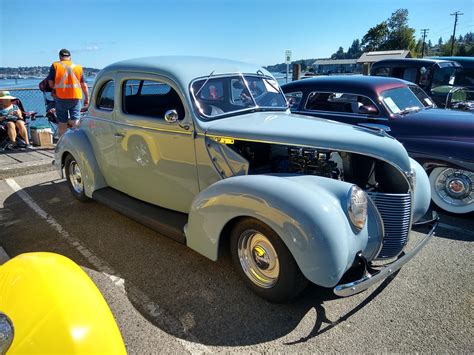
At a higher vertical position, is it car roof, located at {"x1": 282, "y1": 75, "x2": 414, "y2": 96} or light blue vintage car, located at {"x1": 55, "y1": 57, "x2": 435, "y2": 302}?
car roof, located at {"x1": 282, "y1": 75, "x2": 414, "y2": 96}

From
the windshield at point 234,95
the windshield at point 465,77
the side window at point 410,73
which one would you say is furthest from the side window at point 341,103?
the windshield at point 465,77

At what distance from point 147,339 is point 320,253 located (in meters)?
1.35

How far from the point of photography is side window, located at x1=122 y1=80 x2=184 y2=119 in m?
4.14

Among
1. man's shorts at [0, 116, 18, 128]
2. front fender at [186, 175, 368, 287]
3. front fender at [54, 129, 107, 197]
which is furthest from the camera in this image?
man's shorts at [0, 116, 18, 128]

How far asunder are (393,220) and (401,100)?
3472 mm

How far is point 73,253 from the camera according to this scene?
3.61 meters

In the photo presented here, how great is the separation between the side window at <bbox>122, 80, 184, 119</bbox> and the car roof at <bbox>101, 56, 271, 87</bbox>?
24 cm

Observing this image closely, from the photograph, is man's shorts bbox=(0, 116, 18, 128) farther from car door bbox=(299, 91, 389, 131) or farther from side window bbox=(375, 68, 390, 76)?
side window bbox=(375, 68, 390, 76)

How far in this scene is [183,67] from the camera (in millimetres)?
3582

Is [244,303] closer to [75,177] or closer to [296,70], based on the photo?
[75,177]

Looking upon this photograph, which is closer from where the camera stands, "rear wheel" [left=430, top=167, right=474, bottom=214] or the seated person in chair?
"rear wheel" [left=430, top=167, right=474, bottom=214]

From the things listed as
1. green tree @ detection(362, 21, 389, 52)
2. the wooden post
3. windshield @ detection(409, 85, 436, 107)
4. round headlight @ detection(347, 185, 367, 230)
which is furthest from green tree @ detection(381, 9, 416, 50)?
round headlight @ detection(347, 185, 367, 230)

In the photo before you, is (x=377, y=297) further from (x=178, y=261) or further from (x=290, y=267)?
(x=178, y=261)

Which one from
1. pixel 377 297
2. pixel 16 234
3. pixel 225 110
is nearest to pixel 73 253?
pixel 16 234
